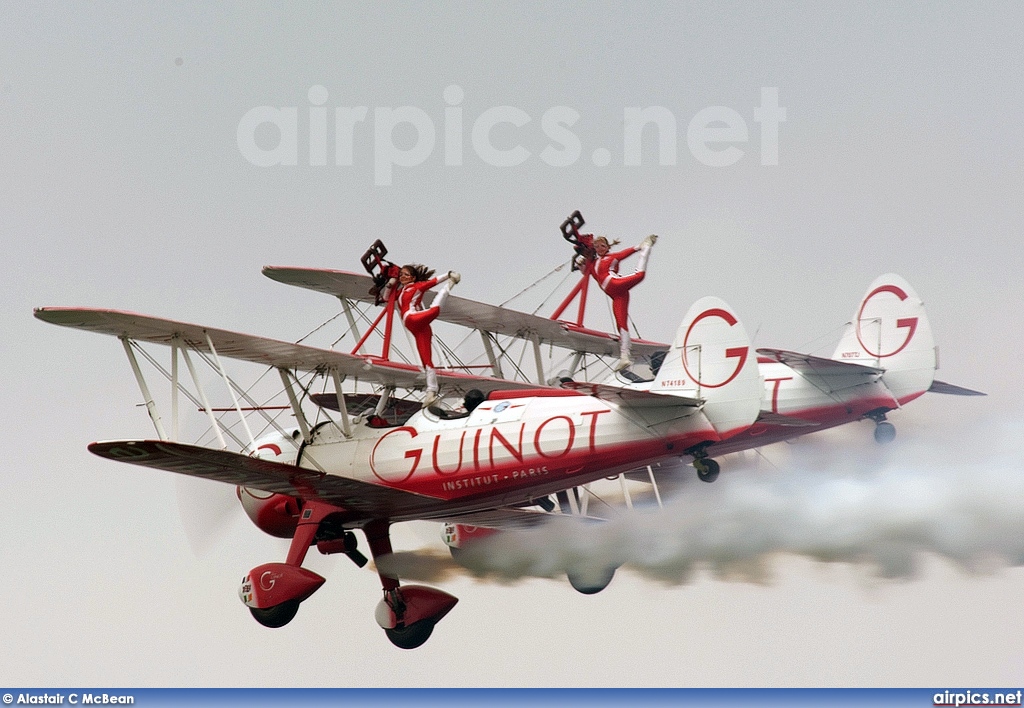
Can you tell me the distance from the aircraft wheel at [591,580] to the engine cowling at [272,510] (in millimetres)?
4316

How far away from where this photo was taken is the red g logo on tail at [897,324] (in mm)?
22688

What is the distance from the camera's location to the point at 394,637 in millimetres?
22734

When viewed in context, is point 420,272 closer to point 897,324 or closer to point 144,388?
point 144,388

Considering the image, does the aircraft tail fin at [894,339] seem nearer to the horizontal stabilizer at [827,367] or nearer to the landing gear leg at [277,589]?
the horizontal stabilizer at [827,367]

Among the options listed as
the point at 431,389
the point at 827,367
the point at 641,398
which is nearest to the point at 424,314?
the point at 431,389

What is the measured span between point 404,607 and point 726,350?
6814 mm

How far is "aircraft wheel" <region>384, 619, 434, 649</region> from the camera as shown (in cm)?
2261

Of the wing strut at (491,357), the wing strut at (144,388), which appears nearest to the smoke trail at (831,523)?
the wing strut at (491,357)

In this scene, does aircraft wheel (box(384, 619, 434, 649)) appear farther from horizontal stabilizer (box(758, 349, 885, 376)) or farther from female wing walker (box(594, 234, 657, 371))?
horizontal stabilizer (box(758, 349, 885, 376))

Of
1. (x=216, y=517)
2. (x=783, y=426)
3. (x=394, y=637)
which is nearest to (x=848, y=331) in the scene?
(x=783, y=426)

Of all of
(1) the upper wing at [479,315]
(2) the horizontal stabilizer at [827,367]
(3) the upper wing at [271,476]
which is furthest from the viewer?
(1) the upper wing at [479,315]

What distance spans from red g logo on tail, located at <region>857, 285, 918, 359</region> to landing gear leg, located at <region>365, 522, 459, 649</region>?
289 inches

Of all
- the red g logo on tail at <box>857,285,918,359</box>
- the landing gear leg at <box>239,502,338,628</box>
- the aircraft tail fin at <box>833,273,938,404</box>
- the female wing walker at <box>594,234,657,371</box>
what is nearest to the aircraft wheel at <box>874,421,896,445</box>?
the aircraft tail fin at <box>833,273,938,404</box>

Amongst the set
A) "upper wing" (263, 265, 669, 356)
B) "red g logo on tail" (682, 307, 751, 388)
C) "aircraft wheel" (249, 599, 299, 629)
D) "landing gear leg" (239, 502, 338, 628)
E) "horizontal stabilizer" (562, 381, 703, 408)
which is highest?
"upper wing" (263, 265, 669, 356)
